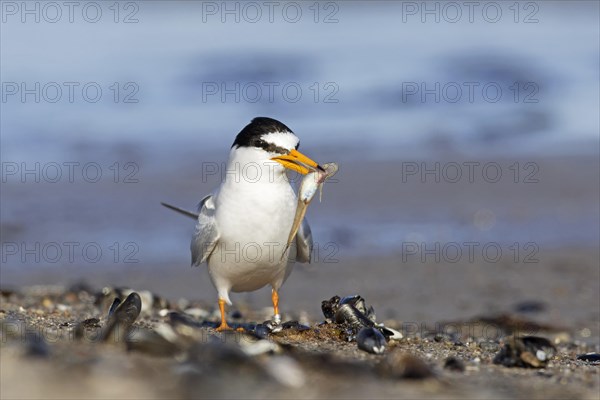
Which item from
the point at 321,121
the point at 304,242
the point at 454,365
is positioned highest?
the point at 321,121

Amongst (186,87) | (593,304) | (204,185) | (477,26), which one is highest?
(477,26)

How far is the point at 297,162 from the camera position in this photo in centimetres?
566

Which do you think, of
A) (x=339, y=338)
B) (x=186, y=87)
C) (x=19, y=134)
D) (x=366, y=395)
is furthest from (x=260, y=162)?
(x=186, y=87)

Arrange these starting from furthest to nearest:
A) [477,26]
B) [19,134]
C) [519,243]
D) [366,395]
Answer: [477,26] < [19,134] < [519,243] < [366,395]

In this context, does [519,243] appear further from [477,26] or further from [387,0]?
[387,0]

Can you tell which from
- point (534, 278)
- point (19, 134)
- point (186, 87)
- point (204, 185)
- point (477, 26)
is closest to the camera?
point (534, 278)

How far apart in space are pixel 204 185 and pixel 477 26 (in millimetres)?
11384

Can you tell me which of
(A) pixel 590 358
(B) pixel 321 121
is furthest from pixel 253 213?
(B) pixel 321 121

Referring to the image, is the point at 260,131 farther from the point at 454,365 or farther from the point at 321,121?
the point at 321,121

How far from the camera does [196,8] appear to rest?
22.4 metres

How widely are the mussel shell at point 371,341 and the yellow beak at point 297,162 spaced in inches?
44.0

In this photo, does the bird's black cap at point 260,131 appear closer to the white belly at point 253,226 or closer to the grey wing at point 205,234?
the white belly at point 253,226

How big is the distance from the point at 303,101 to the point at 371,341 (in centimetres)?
1121

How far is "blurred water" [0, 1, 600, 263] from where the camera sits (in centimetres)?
1052
